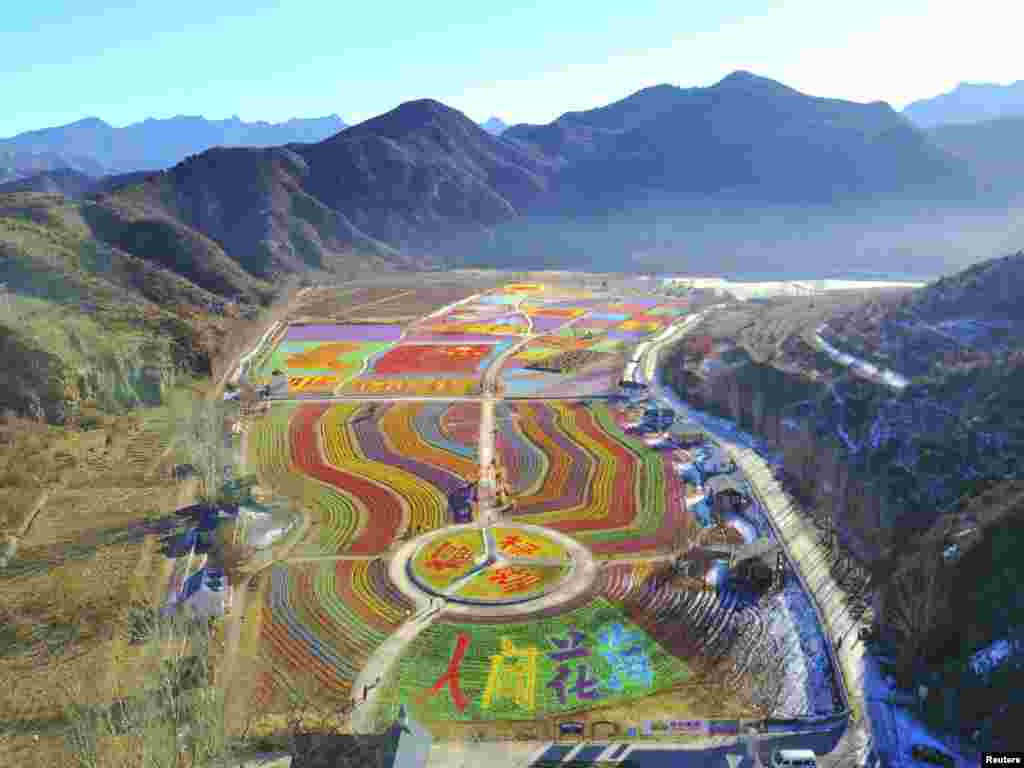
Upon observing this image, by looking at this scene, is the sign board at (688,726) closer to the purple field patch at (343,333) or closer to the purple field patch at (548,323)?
the purple field patch at (343,333)

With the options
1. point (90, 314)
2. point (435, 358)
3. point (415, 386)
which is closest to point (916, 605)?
point (415, 386)

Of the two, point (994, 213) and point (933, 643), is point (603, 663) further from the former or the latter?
point (994, 213)

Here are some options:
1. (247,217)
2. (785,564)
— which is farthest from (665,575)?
(247,217)

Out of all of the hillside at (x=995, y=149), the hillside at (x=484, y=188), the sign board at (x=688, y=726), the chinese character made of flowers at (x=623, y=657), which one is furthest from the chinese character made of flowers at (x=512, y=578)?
the hillside at (x=995, y=149)

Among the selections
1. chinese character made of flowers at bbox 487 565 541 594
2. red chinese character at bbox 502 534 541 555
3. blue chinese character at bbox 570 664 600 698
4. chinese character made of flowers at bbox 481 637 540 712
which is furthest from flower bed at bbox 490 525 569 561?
blue chinese character at bbox 570 664 600 698

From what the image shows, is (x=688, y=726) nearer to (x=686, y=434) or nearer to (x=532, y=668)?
(x=532, y=668)

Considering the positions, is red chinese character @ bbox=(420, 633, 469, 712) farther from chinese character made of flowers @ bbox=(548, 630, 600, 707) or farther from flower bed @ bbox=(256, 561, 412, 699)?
chinese character made of flowers @ bbox=(548, 630, 600, 707)

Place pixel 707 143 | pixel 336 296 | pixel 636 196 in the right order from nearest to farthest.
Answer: pixel 336 296, pixel 636 196, pixel 707 143
